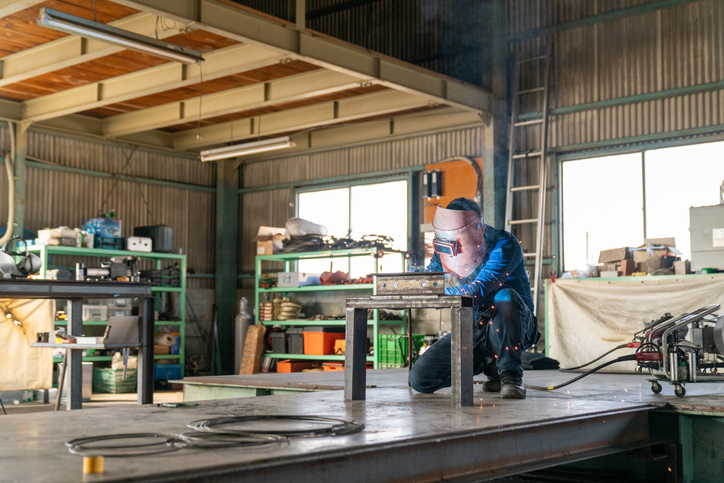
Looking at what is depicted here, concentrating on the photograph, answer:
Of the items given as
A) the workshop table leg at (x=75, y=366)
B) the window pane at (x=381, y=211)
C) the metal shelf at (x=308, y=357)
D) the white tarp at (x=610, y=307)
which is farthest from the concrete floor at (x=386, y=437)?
the window pane at (x=381, y=211)

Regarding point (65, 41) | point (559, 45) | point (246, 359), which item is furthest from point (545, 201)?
point (65, 41)

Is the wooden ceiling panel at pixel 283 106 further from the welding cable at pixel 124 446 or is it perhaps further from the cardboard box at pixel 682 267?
the welding cable at pixel 124 446

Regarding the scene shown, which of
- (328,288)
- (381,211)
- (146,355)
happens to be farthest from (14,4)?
(381,211)

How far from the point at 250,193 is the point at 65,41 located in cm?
607

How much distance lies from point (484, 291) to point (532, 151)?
767 centimetres

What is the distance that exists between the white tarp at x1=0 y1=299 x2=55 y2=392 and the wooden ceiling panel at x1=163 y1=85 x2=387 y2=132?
5.26 meters

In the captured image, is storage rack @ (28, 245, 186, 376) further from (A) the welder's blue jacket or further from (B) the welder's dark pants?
(A) the welder's blue jacket

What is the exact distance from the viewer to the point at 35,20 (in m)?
9.54

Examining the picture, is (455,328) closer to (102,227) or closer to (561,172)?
(561,172)

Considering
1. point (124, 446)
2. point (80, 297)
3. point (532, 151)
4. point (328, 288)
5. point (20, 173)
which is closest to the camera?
point (124, 446)

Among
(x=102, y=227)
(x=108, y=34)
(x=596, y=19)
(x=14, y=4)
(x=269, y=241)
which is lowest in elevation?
(x=269, y=241)

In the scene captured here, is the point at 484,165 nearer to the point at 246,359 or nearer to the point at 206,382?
the point at 246,359

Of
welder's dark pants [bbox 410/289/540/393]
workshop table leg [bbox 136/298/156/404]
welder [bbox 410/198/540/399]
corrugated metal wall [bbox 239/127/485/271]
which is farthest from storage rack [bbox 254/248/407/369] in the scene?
welder [bbox 410/198/540/399]

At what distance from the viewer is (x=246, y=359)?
1361 centimetres
